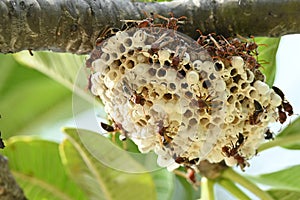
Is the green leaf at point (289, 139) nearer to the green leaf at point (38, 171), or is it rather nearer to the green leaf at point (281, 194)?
the green leaf at point (281, 194)

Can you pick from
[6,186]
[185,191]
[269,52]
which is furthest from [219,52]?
[185,191]

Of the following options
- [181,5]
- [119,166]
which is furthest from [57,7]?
[119,166]

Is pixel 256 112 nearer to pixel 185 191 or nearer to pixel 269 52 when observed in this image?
pixel 269 52

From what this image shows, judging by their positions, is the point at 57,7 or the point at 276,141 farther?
the point at 276,141

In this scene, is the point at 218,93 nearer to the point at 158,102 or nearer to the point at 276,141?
the point at 158,102

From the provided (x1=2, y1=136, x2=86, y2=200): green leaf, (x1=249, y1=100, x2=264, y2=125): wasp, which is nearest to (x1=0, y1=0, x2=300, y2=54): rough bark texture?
(x1=249, y1=100, x2=264, y2=125): wasp

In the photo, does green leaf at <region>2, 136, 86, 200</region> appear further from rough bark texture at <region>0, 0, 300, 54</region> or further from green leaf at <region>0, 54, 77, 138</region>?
rough bark texture at <region>0, 0, 300, 54</region>
